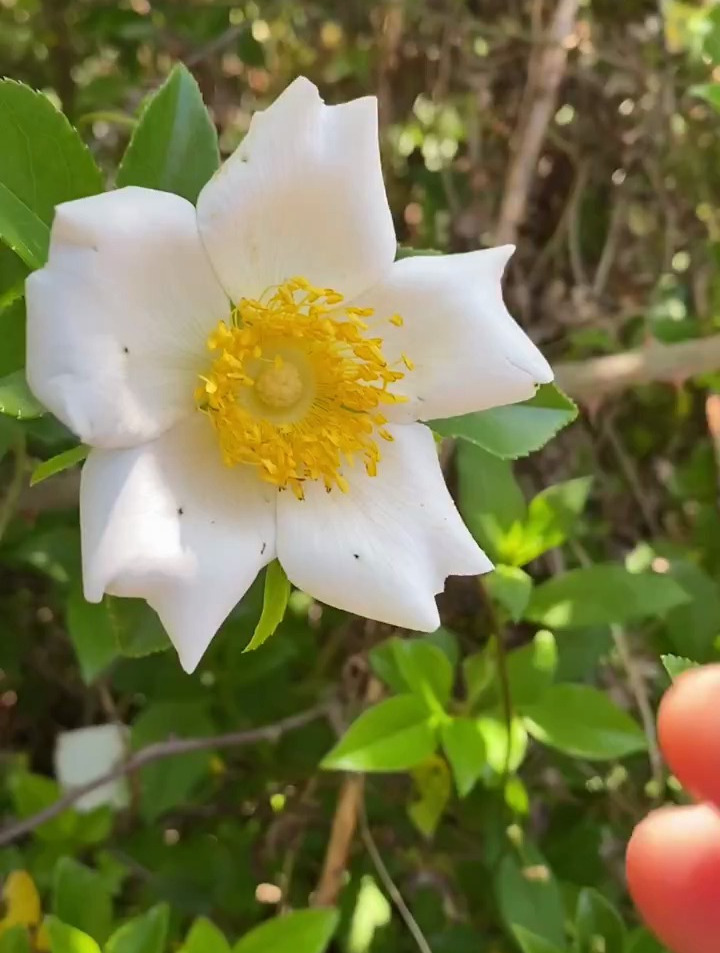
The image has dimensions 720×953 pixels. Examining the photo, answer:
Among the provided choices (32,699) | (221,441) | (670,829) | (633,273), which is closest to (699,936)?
(670,829)

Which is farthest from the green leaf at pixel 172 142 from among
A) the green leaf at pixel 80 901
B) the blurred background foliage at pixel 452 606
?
the green leaf at pixel 80 901

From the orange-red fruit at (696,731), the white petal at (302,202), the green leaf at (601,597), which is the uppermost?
the white petal at (302,202)

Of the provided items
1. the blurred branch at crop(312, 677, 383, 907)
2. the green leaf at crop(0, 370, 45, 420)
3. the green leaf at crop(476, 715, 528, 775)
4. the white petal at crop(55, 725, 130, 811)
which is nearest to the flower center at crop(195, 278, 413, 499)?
the green leaf at crop(0, 370, 45, 420)

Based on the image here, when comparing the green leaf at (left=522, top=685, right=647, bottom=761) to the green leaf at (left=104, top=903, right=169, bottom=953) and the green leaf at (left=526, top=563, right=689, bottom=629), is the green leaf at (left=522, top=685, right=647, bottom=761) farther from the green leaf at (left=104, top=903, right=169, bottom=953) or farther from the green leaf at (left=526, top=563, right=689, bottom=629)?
the green leaf at (left=104, top=903, right=169, bottom=953)

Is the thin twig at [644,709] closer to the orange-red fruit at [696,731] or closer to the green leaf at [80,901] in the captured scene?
the orange-red fruit at [696,731]

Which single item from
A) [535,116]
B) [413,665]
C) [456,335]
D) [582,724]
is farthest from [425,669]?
[535,116]

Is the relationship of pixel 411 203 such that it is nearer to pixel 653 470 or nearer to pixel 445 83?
pixel 445 83

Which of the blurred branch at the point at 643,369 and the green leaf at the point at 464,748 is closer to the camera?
the green leaf at the point at 464,748
